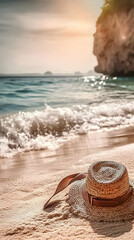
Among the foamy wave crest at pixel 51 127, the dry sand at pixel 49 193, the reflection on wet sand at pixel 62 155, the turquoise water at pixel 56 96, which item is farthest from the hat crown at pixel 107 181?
the turquoise water at pixel 56 96

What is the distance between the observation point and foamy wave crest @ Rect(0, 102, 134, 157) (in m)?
4.15

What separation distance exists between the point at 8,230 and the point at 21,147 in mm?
2547

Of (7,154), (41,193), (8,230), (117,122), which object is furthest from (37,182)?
(117,122)

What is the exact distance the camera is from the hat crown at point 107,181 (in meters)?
1.50

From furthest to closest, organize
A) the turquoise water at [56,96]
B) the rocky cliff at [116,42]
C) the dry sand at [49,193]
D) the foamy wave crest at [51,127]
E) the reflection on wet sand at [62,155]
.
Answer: the rocky cliff at [116,42]
the turquoise water at [56,96]
the foamy wave crest at [51,127]
the reflection on wet sand at [62,155]
the dry sand at [49,193]

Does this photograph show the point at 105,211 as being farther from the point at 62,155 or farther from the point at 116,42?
the point at 116,42

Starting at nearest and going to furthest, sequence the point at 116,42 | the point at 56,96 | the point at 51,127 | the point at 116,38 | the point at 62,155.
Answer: the point at 62,155 < the point at 51,127 < the point at 56,96 < the point at 116,38 < the point at 116,42

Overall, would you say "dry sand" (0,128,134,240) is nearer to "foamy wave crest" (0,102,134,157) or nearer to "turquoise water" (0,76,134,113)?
"foamy wave crest" (0,102,134,157)

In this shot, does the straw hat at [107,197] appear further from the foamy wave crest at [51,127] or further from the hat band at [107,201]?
the foamy wave crest at [51,127]

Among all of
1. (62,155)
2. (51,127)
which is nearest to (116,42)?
(51,127)

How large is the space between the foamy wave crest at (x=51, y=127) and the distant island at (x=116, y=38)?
28.0m

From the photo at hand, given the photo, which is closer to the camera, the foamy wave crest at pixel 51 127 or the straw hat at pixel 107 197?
the straw hat at pixel 107 197

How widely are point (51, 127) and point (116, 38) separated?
3427cm

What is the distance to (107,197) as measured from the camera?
152 cm
